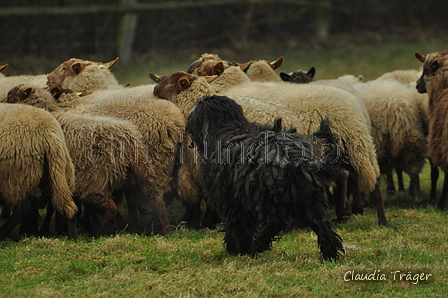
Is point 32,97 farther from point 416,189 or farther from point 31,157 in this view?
point 416,189

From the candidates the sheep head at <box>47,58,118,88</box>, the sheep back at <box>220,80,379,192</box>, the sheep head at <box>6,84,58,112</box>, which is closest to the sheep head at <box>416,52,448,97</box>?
the sheep back at <box>220,80,379,192</box>

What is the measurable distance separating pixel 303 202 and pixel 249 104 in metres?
2.25

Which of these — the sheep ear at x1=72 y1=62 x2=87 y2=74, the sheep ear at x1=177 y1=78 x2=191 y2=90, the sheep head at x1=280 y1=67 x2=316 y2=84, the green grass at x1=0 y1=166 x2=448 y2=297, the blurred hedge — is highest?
the blurred hedge

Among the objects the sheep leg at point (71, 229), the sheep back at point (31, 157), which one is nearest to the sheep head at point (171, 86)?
the sheep back at point (31, 157)

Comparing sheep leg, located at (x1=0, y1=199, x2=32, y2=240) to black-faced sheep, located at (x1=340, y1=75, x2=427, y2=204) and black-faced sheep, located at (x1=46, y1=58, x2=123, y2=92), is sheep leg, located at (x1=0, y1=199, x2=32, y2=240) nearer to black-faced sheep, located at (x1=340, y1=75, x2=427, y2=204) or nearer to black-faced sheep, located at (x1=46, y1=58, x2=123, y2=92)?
black-faced sheep, located at (x1=46, y1=58, x2=123, y2=92)

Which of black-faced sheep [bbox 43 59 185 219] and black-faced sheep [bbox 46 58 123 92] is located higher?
black-faced sheep [bbox 46 58 123 92]

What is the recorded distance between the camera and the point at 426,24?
70.1ft

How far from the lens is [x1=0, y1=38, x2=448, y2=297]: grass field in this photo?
14.4 feet

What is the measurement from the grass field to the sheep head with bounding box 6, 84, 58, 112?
1.74 meters

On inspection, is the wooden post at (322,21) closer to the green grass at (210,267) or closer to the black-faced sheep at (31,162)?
the green grass at (210,267)

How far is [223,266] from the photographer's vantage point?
4.93 m

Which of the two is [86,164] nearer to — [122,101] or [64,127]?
[64,127]

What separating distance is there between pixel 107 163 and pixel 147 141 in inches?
23.0

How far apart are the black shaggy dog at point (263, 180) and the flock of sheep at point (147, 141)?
1110 mm
